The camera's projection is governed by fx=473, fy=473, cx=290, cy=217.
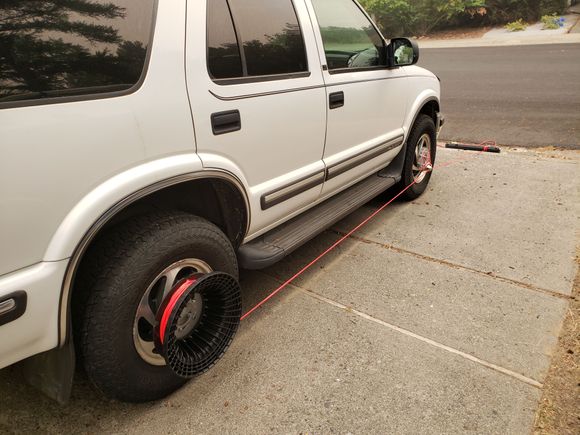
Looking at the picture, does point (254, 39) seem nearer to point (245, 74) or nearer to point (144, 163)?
point (245, 74)

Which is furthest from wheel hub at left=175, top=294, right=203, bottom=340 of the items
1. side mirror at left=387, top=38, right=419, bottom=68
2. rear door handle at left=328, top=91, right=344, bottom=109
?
A: side mirror at left=387, top=38, right=419, bottom=68

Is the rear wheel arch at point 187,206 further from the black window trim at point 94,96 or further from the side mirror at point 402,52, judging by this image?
the side mirror at point 402,52

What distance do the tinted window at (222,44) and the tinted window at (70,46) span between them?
35cm

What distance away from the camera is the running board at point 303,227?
8.86 feet

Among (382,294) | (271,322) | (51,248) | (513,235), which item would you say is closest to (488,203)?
(513,235)

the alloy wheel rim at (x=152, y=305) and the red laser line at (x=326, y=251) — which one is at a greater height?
the alloy wheel rim at (x=152, y=305)

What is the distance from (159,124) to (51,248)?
2.13ft

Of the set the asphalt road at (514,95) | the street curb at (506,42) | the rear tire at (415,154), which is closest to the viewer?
the rear tire at (415,154)

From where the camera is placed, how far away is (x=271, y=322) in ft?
9.41

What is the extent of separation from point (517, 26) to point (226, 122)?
65.0ft

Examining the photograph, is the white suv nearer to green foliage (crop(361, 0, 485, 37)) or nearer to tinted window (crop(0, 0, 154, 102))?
tinted window (crop(0, 0, 154, 102))

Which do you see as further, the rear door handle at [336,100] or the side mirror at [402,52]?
the side mirror at [402,52]

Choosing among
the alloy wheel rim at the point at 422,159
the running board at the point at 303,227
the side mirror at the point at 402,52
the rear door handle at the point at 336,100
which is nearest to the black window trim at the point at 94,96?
the running board at the point at 303,227

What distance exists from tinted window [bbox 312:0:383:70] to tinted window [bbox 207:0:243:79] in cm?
84
